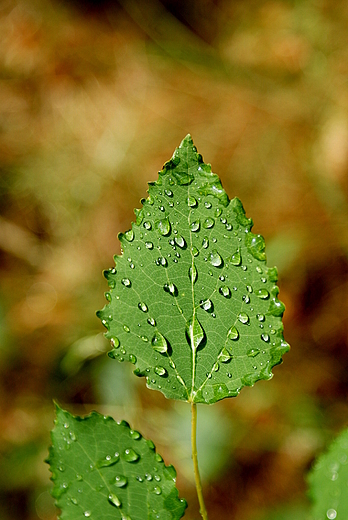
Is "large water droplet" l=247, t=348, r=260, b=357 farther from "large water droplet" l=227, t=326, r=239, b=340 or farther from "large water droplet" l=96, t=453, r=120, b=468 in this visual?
"large water droplet" l=96, t=453, r=120, b=468

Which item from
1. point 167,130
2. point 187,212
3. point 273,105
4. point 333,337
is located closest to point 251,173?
point 273,105

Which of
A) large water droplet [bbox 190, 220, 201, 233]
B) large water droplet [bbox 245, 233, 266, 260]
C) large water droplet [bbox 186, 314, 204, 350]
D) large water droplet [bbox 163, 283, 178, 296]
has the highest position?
large water droplet [bbox 190, 220, 201, 233]

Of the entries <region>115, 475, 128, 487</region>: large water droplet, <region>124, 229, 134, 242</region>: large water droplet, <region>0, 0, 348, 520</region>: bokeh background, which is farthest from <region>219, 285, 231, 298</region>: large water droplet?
<region>0, 0, 348, 520</region>: bokeh background

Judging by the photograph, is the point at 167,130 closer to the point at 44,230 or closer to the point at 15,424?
the point at 44,230

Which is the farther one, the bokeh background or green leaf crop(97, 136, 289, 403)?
the bokeh background

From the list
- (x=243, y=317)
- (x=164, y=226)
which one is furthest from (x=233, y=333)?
(x=164, y=226)

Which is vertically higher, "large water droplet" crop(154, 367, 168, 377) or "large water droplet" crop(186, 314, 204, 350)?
"large water droplet" crop(186, 314, 204, 350)
